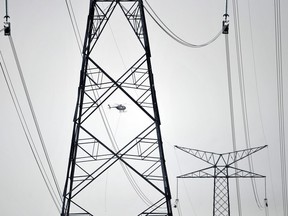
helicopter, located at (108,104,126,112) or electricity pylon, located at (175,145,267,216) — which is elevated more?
helicopter, located at (108,104,126,112)

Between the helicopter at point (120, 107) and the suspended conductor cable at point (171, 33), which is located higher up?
the suspended conductor cable at point (171, 33)

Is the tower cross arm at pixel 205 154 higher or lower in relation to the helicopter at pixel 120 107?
lower

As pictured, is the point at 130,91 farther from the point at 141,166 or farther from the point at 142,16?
the point at 142,16

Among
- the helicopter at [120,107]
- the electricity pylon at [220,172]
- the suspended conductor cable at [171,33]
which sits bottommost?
the electricity pylon at [220,172]

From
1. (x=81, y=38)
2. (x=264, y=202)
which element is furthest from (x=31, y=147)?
(x=264, y=202)

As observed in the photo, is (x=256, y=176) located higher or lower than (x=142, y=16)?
lower

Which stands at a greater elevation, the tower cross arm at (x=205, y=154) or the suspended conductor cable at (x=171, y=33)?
the suspended conductor cable at (x=171, y=33)

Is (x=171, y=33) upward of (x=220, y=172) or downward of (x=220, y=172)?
upward

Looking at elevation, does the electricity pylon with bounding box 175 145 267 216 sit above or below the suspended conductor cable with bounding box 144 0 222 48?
below

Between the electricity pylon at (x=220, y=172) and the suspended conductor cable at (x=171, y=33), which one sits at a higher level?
the suspended conductor cable at (x=171, y=33)

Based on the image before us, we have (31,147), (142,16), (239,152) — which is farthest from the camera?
(239,152)

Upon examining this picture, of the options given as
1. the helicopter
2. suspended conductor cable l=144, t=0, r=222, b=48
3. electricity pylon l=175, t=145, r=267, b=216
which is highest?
suspended conductor cable l=144, t=0, r=222, b=48
